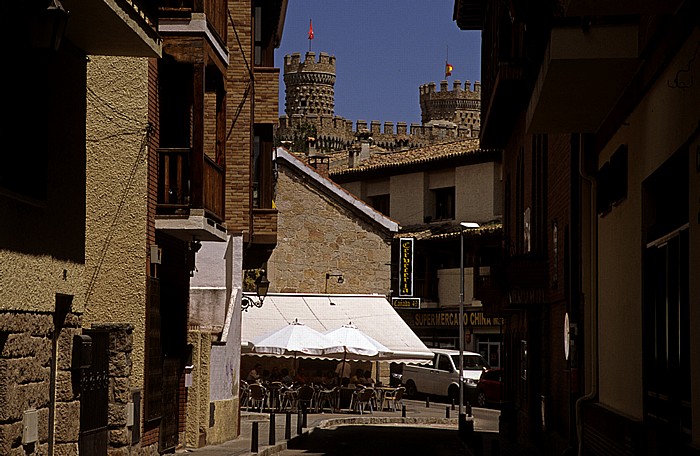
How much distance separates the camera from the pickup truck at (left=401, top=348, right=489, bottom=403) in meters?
47.4

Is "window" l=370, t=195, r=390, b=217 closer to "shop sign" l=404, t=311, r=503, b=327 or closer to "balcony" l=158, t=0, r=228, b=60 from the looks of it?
"shop sign" l=404, t=311, r=503, b=327

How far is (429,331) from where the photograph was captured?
193 ft

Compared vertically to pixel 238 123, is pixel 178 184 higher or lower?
lower

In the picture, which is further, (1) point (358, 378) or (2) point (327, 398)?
(1) point (358, 378)

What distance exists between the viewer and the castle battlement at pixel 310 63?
173 metres

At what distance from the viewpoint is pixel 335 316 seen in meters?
45.9

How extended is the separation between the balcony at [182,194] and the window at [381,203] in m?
44.4

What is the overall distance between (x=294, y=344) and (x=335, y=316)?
885 centimetres

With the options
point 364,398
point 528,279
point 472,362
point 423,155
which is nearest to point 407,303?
point 472,362

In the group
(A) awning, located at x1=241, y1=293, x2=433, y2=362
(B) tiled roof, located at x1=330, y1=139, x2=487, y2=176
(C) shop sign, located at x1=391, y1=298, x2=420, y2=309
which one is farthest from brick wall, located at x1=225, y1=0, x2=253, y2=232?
(B) tiled roof, located at x1=330, y1=139, x2=487, y2=176

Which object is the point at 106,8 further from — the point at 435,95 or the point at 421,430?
the point at 435,95

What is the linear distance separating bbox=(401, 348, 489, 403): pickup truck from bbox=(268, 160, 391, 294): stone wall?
3.55m

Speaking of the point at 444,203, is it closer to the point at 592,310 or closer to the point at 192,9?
the point at 192,9

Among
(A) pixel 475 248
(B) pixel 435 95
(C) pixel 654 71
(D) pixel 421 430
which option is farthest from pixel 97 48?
(B) pixel 435 95
